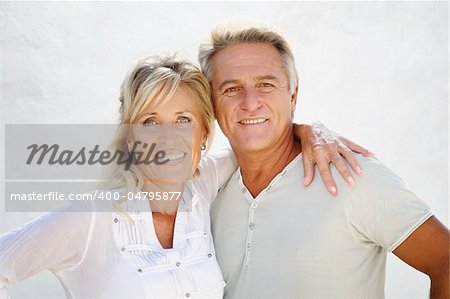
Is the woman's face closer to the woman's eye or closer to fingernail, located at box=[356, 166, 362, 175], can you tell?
the woman's eye

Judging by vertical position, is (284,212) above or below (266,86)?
below

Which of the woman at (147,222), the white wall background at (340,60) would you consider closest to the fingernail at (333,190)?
the woman at (147,222)

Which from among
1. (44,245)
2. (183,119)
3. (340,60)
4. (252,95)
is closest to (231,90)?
(252,95)

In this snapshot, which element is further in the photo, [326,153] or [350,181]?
[326,153]

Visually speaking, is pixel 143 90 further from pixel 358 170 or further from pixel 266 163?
pixel 358 170

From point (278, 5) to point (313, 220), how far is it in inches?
103

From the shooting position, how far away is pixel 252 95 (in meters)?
2.11

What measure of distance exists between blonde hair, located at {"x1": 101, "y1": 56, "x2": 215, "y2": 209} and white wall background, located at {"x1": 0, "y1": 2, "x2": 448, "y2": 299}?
2.16 metres

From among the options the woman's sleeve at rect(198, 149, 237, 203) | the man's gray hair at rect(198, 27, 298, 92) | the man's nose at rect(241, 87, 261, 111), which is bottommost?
the woman's sleeve at rect(198, 149, 237, 203)

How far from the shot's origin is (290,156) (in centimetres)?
214

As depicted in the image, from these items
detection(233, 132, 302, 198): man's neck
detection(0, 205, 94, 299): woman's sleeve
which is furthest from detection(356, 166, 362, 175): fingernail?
detection(0, 205, 94, 299): woman's sleeve

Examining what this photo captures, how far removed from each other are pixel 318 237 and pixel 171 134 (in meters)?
0.56

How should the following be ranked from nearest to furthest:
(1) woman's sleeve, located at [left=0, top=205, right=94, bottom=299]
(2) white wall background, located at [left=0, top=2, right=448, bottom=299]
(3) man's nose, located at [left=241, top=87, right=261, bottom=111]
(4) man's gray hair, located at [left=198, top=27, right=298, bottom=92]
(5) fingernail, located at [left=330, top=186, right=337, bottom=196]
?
(1) woman's sleeve, located at [left=0, top=205, right=94, bottom=299] → (5) fingernail, located at [left=330, top=186, right=337, bottom=196] → (3) man's nose, located at [left=241, top=87, right=261, bottom=111] → (4) man's gray hair, located at [left=198, top=27, right=298, bottom=92] → (2) white wall background, located at [left=0, top=2, right=448, bottom=299]

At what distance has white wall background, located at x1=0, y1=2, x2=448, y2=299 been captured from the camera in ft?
13.7
